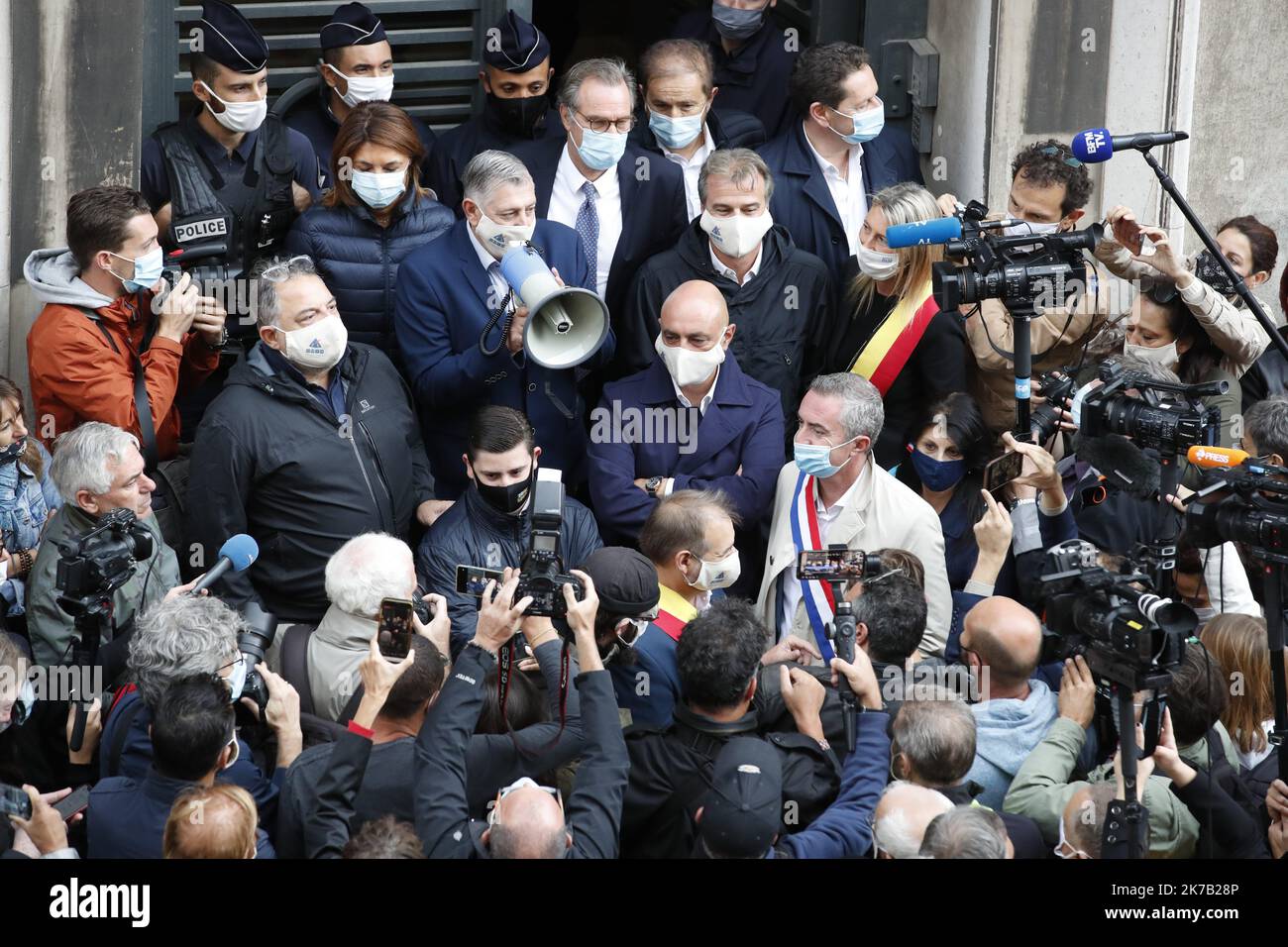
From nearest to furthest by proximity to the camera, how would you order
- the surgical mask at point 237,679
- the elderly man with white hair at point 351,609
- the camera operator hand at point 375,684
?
the camera operator hand at point 375,684
the surgical mask at point 237,679
the elderly man with white hair at point 351,609

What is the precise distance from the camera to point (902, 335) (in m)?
7.77

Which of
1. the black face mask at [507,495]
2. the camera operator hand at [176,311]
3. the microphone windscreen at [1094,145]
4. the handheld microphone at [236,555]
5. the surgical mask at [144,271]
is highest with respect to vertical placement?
the microphone windscreen at [1094,145]

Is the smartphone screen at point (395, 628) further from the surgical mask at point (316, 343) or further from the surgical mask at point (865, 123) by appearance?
the surgical mask at point (865, 123)

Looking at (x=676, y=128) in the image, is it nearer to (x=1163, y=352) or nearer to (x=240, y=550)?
(x=1163, y=352)

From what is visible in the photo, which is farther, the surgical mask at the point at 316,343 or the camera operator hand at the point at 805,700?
the surgical mask at the point at 316,343

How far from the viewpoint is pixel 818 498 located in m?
7.38

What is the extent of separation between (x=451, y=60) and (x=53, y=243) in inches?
83.3

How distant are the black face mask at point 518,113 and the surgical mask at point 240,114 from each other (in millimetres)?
1032

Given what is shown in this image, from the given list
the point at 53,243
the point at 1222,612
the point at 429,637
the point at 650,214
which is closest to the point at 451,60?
the point at 650,214

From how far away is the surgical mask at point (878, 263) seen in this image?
25.3 feet

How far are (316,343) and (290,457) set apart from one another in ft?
1.41

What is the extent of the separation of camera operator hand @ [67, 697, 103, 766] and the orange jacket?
1.29 meters

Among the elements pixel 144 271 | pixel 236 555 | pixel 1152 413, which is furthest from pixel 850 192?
pixel 236 555

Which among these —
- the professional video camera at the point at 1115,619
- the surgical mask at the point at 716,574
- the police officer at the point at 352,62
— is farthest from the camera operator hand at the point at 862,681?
the police officer at the point at 352,62
